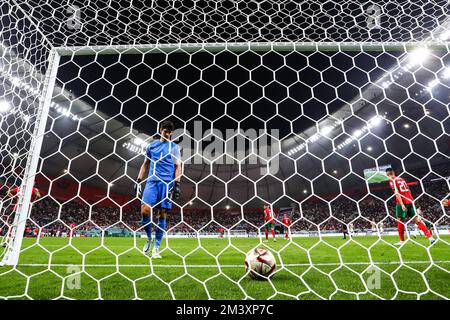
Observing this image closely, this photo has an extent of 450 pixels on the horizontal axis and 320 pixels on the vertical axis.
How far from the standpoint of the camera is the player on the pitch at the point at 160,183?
2.68 meters

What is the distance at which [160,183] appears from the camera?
277 centimetres

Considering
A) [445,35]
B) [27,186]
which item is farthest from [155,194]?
[445,35]

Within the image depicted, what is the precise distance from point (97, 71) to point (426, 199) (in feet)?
60.1

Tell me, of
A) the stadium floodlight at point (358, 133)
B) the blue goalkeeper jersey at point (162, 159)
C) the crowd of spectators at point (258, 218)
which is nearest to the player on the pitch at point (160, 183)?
the blue goalkeeper jersey at point (162, 159)

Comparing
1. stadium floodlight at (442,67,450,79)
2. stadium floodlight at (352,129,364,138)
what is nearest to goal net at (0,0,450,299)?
stadium floodlight at (442,67,450,79)

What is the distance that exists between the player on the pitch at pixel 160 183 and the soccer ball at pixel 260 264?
1.00m

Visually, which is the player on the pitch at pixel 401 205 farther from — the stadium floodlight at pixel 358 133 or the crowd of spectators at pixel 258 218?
the stadium floodlight at pixel 358 133

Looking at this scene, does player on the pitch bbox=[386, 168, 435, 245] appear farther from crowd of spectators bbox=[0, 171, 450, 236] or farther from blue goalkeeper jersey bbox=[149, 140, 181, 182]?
crowd of spectators bbox=[0, 171, 450, 236]

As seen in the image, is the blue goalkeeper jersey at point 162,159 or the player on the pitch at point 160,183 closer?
the player on the pitch at point 160,183

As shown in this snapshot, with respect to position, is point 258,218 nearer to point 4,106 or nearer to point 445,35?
point 445,35

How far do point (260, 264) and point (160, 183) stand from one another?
1.35 metres

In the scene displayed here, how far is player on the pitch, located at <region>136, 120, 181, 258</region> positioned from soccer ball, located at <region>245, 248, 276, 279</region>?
100cm

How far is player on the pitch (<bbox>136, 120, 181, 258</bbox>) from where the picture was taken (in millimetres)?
2680
